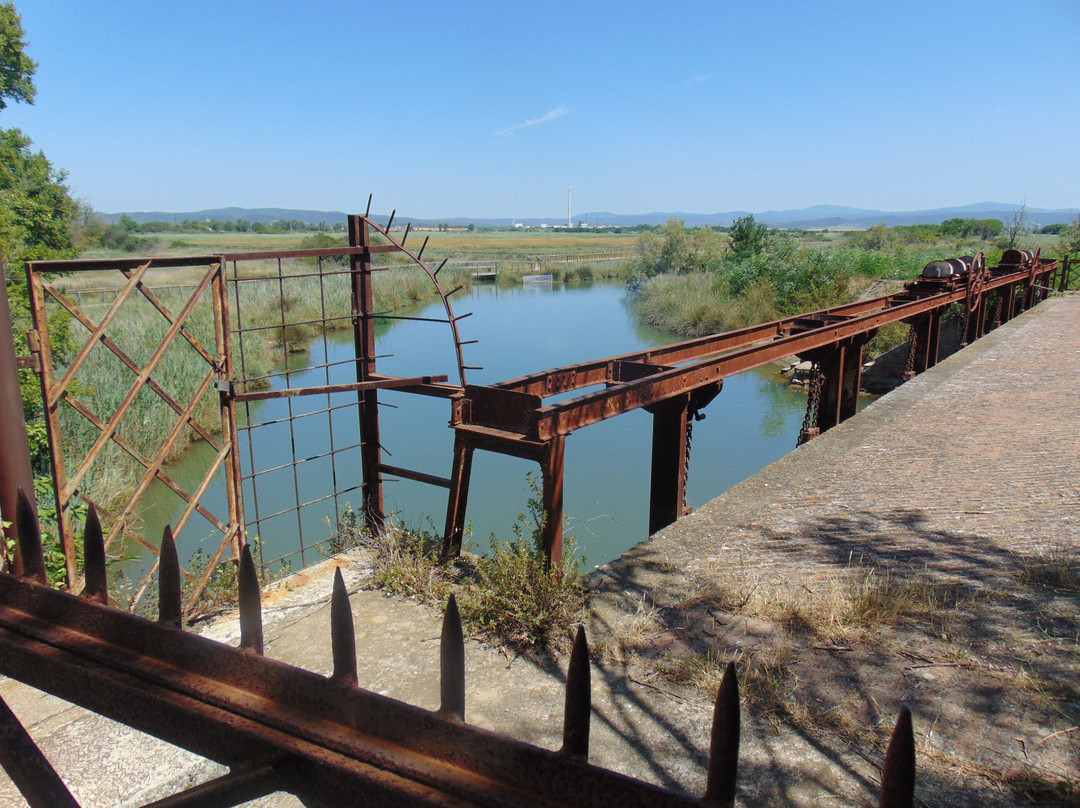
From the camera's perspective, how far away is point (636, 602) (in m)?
4.38

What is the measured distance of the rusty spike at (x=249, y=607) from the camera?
0.97 meters

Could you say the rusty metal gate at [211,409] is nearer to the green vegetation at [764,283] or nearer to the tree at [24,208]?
the tree at [24,208]

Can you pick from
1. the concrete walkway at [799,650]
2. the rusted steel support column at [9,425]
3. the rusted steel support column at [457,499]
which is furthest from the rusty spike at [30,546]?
the rusted steel support column at [457,499]

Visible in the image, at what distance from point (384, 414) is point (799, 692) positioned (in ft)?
47.4

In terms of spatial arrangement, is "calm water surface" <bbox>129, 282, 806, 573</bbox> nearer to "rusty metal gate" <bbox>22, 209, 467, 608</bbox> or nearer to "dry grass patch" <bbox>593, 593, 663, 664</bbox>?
"rusty metal gate" <bbox>22, 209, 467, 608</bbox>

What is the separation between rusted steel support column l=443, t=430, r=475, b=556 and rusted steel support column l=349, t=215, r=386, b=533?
1.32m

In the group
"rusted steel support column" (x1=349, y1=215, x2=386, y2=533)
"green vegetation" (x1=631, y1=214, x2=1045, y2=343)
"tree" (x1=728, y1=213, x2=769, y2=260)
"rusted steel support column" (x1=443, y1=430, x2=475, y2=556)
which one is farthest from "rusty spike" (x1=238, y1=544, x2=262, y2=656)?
"tree" (x1=728, y1=213, x2=769, y2=260)

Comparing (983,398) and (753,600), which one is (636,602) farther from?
(983,398)

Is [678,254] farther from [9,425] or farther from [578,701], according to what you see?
[578,701]

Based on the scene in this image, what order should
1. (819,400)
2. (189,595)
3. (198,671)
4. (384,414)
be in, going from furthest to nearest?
(384,414)
(819,400)
(189,595)
(198,671)

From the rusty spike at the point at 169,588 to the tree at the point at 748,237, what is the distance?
36.7m

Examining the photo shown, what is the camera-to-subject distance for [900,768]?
758 mm

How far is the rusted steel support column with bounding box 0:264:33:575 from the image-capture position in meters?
4.17

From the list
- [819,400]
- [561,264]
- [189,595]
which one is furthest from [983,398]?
[561,264]
